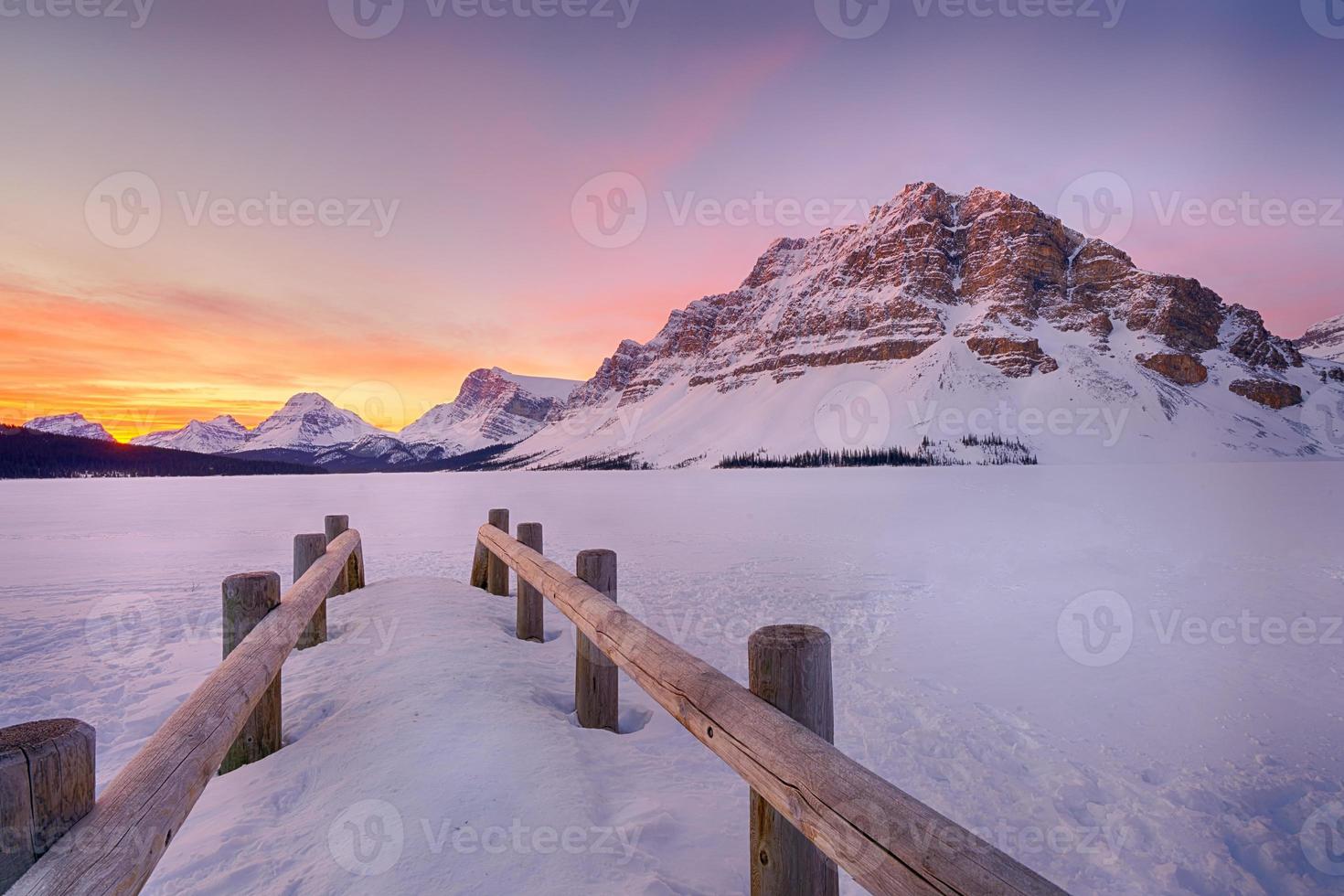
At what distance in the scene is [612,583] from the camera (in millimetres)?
4590

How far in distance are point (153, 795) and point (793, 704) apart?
2031mm

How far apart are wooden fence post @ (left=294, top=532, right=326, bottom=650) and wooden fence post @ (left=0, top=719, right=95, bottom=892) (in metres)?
4.66

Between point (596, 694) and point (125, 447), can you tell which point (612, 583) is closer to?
point (596, 694)

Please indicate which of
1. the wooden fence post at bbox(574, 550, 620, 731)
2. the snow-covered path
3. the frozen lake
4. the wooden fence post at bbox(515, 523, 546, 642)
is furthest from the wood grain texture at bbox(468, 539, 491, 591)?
the wooden fence post at bbox(574, 550, 620, 731)

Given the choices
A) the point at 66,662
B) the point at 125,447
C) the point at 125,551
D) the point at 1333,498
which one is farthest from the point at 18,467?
the point at 1333,498

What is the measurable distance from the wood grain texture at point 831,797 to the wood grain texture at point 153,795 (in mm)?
1763

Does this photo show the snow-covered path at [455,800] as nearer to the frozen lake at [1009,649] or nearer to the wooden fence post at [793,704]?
the frozen lake at [1009,649]

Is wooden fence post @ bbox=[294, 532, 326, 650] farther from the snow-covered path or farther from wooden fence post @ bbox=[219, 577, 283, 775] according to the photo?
wooden fence post @ bbox=[219, 577, 283, 775]

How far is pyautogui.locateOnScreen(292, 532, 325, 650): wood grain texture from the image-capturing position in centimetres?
578

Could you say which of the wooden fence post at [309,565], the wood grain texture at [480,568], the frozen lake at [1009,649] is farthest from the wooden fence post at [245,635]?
the wood grain texture at [480,568]

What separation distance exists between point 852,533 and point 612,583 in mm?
13445

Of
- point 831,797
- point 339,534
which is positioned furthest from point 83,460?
point 831,797

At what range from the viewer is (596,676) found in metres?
4.44

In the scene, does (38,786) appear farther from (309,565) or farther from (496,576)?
(496,576)
